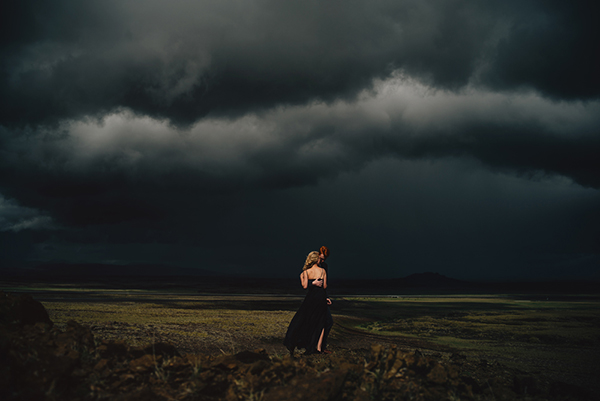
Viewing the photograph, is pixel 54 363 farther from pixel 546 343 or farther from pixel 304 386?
pixel 546 343

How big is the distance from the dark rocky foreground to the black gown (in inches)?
126

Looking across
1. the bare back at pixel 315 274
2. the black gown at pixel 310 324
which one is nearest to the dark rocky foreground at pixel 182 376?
the black gown at pixel 310 324

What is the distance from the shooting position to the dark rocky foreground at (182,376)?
177 inches

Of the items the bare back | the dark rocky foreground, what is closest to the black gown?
the bare back

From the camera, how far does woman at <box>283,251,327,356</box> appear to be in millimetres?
9094

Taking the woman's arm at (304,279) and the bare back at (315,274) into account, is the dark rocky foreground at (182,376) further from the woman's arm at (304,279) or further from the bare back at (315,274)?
the bare back at (315,274)

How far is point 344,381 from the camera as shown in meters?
4.80

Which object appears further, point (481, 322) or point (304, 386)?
point (481, 322)

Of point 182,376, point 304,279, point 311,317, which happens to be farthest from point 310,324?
point 182,376

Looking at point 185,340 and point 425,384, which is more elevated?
point 425,384

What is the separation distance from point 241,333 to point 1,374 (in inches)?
412

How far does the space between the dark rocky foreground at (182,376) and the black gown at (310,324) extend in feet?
10.5

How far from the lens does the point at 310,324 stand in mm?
9180

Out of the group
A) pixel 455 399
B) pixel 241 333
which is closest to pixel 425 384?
pixel 455 399
